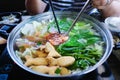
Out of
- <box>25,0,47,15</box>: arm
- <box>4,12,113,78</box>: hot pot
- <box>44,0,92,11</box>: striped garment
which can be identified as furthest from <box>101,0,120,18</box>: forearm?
<box>25,0,47,15</box>: arm

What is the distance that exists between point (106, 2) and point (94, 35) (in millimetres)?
389

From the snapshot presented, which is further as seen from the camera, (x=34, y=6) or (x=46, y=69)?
(x=34, y=6)

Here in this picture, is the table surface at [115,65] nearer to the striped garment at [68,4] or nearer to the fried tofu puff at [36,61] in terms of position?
the fried tofu puff at [36,61]

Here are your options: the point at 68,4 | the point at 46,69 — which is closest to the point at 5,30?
the point at 46,69

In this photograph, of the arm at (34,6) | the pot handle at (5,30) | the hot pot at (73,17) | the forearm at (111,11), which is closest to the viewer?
the hot pot at (73,17)

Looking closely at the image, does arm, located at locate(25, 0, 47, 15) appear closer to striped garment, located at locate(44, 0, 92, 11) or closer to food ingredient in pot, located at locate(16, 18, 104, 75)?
striped garment, located at locate(44, 0, 92, 11)

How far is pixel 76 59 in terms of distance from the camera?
1.28 m

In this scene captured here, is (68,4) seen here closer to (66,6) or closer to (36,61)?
(66,6)

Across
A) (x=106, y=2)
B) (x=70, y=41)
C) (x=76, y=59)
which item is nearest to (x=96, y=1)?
(x=106, y=2)

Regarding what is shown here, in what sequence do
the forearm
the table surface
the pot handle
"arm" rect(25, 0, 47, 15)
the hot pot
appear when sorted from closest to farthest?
the hot pot, the table surface, the pot handle, the forearm, "arm" rect(25, 0, 47, 15)

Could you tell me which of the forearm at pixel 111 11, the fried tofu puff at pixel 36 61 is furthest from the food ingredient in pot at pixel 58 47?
the forearm at pixel 111 11

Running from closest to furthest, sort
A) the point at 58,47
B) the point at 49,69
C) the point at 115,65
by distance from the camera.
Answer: the point at 49,69, the point at 58,47, the point at 115,65

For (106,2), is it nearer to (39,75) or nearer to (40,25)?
(40,25)

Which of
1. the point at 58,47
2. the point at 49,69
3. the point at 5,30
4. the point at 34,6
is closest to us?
the point at 49,69
